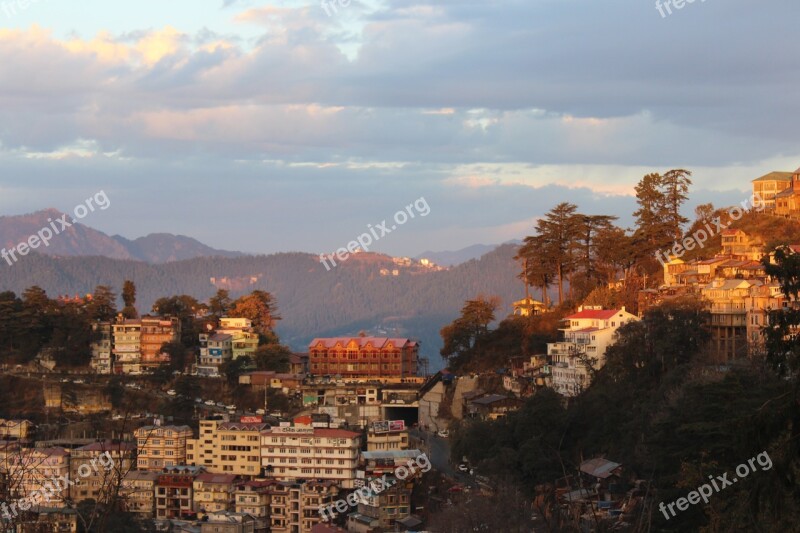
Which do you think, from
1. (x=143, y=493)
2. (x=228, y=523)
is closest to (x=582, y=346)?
(x=228, y=523)

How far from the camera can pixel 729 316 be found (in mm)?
35562

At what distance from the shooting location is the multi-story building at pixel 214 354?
5194 cm

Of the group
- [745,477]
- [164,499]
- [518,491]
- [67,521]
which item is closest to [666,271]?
[518,491]

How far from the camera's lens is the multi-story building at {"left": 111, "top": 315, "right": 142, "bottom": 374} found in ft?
176

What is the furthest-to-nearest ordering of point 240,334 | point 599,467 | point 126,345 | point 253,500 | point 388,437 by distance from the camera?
point 126,345, point 240,334, point 388,437, point 253,500, point 599,467

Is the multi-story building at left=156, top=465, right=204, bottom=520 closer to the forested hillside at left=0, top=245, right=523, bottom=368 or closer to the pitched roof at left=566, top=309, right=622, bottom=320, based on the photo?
the pitched roof at left=566, top=309, right=622, bottom=320

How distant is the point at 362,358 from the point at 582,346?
15151mm

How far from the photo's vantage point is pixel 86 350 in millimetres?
53719

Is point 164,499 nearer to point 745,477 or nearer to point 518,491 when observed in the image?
point 518,491

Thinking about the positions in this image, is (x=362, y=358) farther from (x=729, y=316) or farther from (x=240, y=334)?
(x=729, y=316)

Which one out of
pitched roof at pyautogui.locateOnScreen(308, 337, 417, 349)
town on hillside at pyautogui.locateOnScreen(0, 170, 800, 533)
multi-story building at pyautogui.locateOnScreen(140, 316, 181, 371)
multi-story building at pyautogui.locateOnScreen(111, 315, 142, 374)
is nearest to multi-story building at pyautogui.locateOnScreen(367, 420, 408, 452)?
town on hillside at pyautogui.locateOnScreen(0, 170, 800, 533)

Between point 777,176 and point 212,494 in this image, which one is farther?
point 777,176

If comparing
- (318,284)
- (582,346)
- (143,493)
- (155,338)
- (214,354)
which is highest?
(318,284)

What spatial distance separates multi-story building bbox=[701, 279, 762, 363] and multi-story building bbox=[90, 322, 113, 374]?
27935mm
